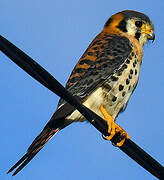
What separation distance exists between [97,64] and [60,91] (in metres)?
2.42

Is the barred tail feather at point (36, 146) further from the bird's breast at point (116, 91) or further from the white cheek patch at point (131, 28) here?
the white cheek patch at point (131, 28)

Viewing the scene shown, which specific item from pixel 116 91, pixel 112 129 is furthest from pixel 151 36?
pixel 112 129

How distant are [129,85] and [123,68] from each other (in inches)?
8.2

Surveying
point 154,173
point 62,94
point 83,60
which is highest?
point 83,60

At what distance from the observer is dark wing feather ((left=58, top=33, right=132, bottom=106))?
215 inches

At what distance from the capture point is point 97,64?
19.2 feet

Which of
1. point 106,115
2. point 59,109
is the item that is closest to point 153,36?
point 106,115

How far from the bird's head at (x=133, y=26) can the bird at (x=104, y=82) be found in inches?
0.9

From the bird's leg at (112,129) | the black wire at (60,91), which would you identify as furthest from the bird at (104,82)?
the black wire at (60,91)

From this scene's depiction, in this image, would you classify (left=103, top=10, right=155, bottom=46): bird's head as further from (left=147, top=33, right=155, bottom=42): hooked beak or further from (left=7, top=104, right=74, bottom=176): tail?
(left=7, top=104, right=74, bottom=176): tail

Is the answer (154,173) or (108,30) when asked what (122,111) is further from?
(154,173)

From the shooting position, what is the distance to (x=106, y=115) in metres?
5.53

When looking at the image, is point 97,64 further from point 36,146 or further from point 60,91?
point 60,91

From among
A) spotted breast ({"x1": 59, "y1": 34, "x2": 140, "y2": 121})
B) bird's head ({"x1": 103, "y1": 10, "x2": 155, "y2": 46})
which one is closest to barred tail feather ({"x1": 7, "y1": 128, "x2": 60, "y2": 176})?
spotted breast ({"x1": 59, "y1": 34, "x2": 140, "y2": 121})
